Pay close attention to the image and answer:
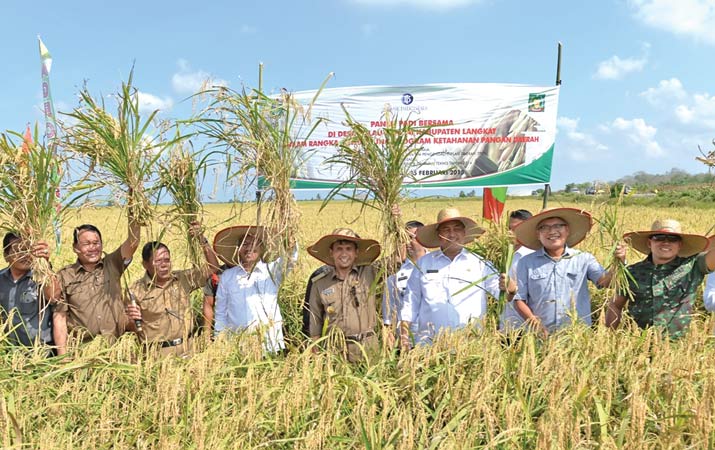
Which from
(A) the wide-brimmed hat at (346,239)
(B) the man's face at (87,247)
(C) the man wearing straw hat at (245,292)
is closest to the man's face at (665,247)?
(A) the wide-brimmed hat at (346,239)

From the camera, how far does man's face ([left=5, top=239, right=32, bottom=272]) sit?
125 inches

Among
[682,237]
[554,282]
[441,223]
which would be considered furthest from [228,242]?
[682,237]

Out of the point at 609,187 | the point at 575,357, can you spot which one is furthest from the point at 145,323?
the point at 609,187

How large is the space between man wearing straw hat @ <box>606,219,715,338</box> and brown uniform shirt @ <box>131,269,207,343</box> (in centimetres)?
302

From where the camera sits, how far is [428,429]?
2229 millimetres

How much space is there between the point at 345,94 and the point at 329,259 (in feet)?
11.5

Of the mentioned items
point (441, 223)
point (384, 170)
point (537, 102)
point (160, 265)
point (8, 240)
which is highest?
point (537, 102)

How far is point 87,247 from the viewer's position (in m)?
3.68

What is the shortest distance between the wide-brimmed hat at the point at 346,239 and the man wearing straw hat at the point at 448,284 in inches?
14.7

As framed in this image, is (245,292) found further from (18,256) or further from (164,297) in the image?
(18,256)

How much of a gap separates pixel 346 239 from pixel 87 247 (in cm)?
189

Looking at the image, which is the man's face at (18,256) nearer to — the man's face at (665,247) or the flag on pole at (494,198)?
the man's face at (665,247)

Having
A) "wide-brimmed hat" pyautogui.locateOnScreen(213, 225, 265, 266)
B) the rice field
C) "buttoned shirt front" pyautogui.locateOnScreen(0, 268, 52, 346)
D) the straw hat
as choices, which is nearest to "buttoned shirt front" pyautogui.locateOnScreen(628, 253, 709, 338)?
the rice field

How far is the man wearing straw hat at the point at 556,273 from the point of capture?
3.54m
